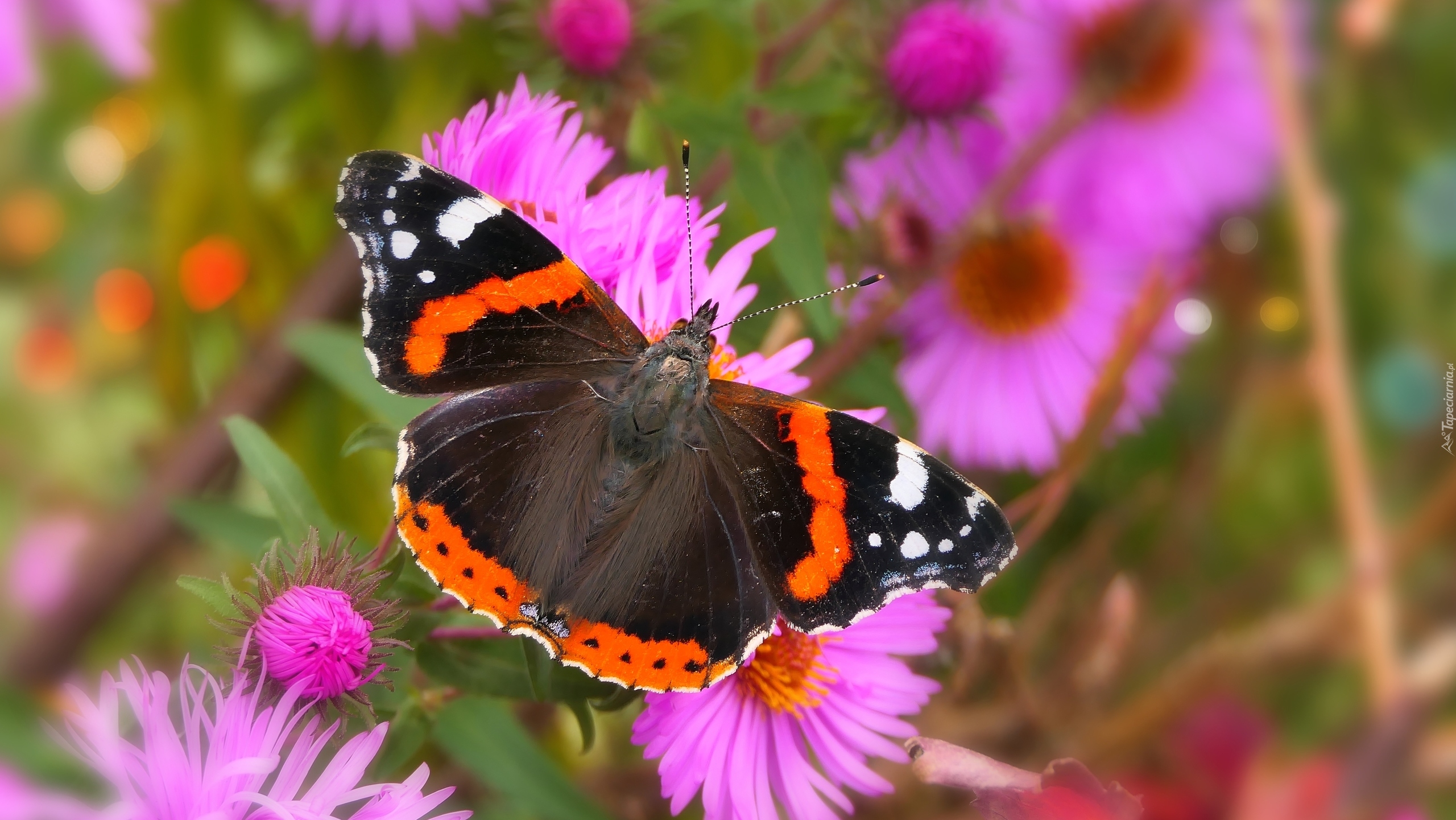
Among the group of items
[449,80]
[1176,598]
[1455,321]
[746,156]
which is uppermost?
[449,80]

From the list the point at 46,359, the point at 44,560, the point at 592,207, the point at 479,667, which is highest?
the point at 592,207

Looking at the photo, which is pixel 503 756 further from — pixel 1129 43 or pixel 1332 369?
pixel 1129 43

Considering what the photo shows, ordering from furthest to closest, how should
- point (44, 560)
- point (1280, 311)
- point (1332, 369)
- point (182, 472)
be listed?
point (44, 560), point (1280, 311), point (182, 472), point (1332, 369)

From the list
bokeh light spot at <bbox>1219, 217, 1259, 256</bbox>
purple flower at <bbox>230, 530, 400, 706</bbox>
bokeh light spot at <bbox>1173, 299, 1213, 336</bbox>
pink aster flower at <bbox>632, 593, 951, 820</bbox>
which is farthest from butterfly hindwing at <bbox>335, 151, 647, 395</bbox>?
bokeh light spot at <bbox>1219, 217, 1259, 256</bbox>

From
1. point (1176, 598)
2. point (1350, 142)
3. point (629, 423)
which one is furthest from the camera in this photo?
point (1350, 142)

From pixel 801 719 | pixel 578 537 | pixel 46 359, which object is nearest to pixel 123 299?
pixel 46 359

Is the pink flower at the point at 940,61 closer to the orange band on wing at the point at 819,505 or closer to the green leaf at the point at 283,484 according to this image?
the orange band on wing at the point at 819,505

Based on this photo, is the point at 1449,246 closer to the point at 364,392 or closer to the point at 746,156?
the point at 746,156

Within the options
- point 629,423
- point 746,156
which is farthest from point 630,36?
point 629,423
